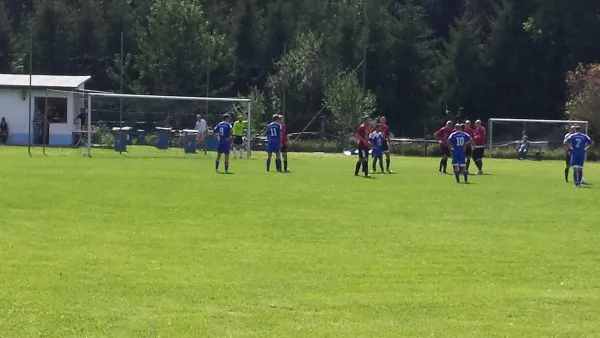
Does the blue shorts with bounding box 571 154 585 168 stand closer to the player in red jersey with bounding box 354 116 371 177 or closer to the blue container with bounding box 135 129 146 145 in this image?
the player in red jersey with bounding box 354 116 371 177

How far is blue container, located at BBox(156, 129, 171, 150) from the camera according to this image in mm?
45531

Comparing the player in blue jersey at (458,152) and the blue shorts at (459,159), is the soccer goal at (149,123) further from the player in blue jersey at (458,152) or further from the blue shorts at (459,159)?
the blue shorts at (459,159)

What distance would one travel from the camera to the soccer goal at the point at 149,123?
4412 centimetres

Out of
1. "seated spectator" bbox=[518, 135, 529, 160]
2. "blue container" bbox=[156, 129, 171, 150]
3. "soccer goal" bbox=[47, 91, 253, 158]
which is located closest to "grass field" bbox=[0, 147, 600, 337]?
"soccer goal" bbox=[47, 91, 253, 158]

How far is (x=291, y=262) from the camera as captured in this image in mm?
12273

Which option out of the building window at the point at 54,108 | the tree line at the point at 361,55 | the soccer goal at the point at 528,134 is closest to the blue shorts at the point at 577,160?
the soccer goal at the point at 528,134

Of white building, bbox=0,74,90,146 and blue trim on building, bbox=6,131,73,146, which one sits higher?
white building, bbox=0,74,90,146

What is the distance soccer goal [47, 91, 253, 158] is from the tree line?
15768mm

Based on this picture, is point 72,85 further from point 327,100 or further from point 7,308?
point 7,308

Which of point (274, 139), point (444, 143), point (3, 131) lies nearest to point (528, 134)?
point (444, 143)

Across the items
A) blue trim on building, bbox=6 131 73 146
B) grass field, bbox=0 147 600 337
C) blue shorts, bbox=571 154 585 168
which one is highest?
blue shorts, bbox=571 154 585 168

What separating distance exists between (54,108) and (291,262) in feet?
138

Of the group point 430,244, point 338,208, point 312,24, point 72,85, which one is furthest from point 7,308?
point 312,24

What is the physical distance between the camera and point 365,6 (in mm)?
69562
